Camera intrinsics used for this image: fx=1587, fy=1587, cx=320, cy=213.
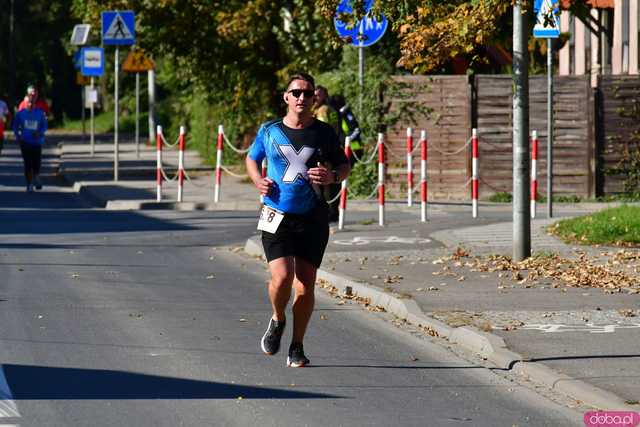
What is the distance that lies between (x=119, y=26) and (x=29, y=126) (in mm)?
2568

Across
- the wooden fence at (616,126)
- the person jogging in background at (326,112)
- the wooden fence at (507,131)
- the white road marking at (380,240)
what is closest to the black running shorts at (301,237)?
the white road marking at (380,240)

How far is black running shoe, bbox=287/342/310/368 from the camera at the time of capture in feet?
33.2

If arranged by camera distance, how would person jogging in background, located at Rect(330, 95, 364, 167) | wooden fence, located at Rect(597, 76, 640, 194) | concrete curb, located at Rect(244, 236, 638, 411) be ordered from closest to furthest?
concrete curb, located at Rect(244, 236, 638, 411)
person jogging in background, located at Rect(330, 95, 364, 167)
wooden fence, located at Rect(597, 76, 640, 194)

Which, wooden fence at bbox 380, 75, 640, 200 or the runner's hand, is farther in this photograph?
wooden fence at bbox 380, 75, 640, 200

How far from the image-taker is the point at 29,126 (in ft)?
98.7

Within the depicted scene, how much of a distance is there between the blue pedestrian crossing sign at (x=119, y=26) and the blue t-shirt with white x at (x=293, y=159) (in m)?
19.9

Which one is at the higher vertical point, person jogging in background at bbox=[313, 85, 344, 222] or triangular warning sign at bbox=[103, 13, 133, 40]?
triangular warning sign at bbox=[103, 13, 133, 40]

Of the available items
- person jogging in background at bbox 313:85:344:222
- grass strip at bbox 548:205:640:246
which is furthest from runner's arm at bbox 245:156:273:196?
person jogging in background at bbox 313:85:344:222

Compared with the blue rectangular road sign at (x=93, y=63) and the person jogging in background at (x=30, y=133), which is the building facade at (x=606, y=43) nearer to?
the person jogging in background at (x=30, y=133)

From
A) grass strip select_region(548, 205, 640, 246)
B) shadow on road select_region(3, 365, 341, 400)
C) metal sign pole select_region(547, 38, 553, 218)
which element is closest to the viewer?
shadow on road select_region(3, 365, 341, 400)

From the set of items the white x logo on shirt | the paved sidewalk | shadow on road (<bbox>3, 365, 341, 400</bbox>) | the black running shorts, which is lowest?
shadow on road (<bbox>3, 365, 341, 400</bbox>)

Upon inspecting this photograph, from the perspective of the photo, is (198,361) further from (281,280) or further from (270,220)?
(270,220)

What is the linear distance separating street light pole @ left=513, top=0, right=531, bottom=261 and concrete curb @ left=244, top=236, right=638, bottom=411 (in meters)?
2.01

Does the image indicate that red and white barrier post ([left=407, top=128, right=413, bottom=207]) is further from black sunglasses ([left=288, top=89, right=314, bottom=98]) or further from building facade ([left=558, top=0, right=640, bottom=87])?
black sunglasses ([left=288, top=89, right=314, bottom=98])
